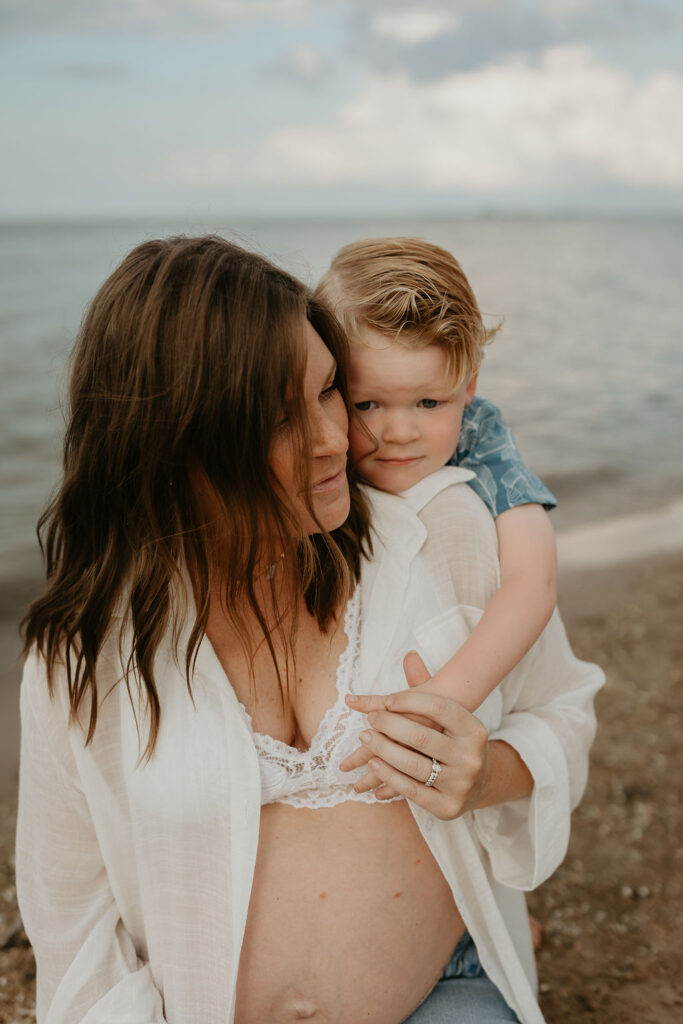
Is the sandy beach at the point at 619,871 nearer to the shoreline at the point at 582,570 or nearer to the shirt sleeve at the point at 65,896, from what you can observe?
the shoreline at the point at 582,570

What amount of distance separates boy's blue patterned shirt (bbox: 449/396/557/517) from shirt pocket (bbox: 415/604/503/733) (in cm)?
27

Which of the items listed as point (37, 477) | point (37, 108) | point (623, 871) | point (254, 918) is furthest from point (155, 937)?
point (37, 108)

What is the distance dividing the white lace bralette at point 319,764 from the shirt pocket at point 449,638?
0.17 m

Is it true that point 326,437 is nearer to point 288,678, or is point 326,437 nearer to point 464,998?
point 288,678

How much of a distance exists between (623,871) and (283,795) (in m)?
2.20

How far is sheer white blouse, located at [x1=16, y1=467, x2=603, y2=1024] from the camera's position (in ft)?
5.54

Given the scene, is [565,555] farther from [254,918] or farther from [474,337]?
[254,918]

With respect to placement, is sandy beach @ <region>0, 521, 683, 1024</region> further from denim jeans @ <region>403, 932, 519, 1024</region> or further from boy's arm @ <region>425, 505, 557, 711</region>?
boy's arm @ <region>425, 505, 557, 711</region>

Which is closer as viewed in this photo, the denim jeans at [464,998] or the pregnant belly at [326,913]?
the pregnant belly at [326,913]

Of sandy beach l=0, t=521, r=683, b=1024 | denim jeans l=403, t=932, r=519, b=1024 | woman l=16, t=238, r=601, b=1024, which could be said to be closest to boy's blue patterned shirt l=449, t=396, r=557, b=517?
woman l=16, t=238, r=601, b=1024

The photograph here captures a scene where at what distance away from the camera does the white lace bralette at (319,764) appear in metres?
1.72

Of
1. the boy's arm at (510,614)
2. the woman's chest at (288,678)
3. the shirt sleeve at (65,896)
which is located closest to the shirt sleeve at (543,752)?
the boy's arm at (510,614)

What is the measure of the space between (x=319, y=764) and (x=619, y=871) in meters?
2.19

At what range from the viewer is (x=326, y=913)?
69.4 inches
